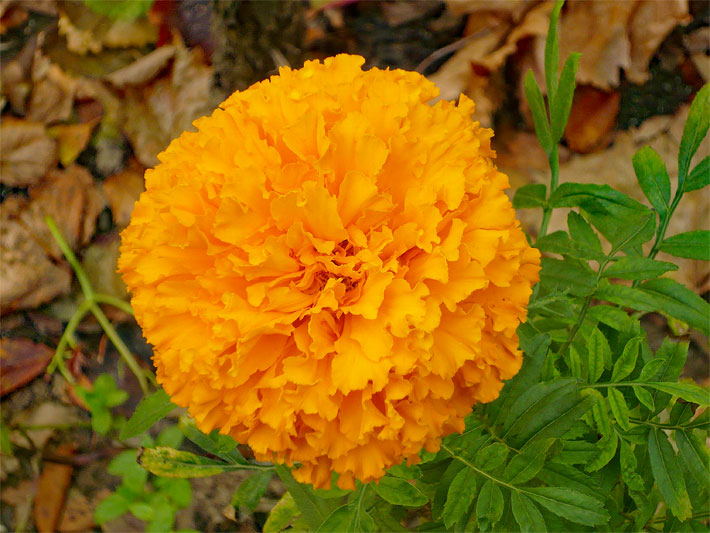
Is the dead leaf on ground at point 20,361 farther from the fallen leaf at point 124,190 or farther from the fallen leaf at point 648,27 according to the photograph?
the fallen leaf at point 648,27

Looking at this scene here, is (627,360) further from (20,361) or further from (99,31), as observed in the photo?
(99,31)

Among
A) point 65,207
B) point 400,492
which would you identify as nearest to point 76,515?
point 65,207

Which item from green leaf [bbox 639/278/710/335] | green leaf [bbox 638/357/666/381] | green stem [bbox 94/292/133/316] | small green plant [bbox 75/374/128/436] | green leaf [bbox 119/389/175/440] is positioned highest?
green leaf [bbox 639/278/710/335]

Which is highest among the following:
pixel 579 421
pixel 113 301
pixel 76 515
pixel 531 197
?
pixel 531 197

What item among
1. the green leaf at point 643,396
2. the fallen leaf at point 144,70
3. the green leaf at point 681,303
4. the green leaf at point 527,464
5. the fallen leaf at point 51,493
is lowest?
the fallen leaf at point 51,493

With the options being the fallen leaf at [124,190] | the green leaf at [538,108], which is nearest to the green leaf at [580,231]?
the green leaf at [538,108]

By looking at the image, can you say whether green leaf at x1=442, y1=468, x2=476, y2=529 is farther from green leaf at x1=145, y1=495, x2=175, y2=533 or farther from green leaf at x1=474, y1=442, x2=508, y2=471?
green leaf at x1=145, y1=495, x2=175, y2=533

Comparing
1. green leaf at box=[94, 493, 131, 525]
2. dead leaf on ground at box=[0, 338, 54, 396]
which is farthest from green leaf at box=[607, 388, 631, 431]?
dead leaf on ground at box=[0, 338, 54, 396]
